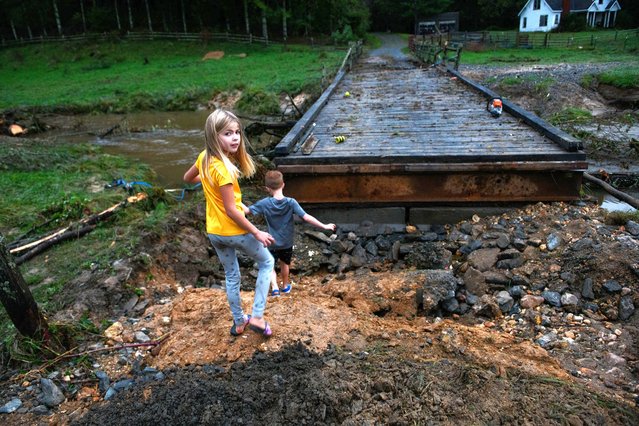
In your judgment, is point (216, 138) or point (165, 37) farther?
point (165, 37)

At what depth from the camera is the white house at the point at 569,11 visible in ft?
161

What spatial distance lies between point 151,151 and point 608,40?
3545cm

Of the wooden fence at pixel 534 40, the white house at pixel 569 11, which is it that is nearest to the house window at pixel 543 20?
the white house at pixel 569 11

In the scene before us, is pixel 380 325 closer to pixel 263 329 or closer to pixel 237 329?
pixel 263 329

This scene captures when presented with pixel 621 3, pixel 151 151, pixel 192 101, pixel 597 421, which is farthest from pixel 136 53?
pixel 621 3

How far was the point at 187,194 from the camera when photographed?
8.77m

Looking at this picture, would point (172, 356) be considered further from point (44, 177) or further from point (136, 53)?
point (136, 53)

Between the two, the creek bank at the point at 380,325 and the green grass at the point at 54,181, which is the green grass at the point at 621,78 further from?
the green grass at the point at 54,181

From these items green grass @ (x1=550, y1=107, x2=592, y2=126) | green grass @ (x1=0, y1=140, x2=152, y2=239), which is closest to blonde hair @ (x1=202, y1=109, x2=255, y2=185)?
green grass @ (x1=0, y1=140, x2=152, y2=239)

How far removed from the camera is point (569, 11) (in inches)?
1948

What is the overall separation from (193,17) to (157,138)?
31.1 metres

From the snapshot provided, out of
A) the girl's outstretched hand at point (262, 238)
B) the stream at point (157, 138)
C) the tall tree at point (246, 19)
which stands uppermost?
the tall tree at point (246, 19)

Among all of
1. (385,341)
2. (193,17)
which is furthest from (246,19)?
(385,341)

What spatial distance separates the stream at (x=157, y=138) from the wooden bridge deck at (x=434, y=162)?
8.11ft
